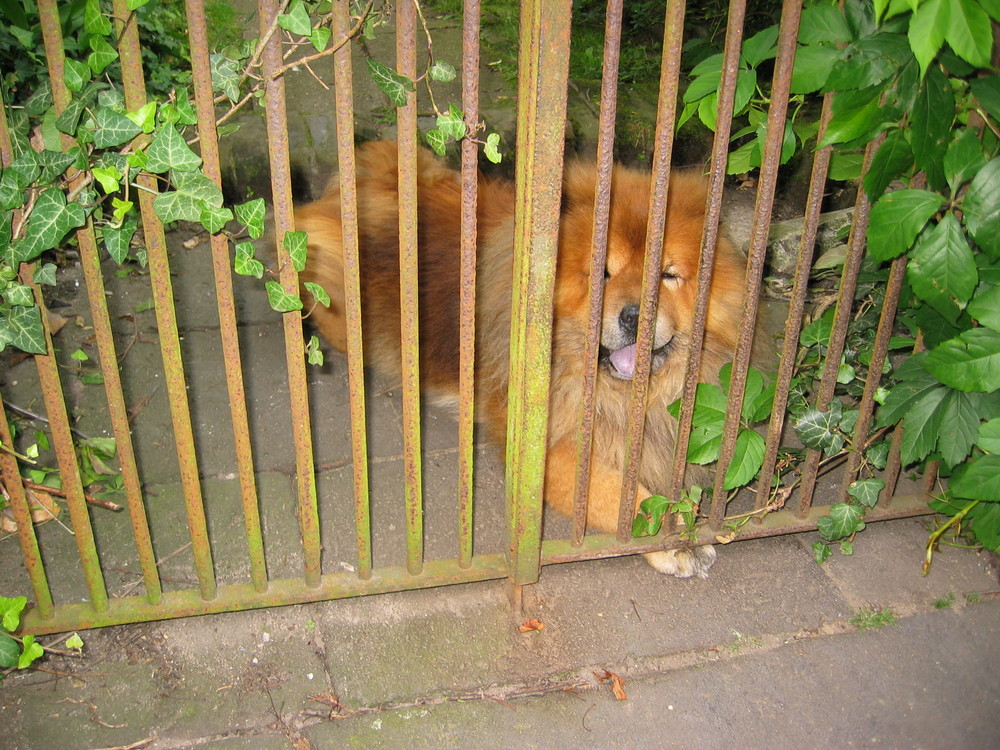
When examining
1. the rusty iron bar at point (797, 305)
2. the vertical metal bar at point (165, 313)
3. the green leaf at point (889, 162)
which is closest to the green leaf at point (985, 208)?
the green leaf at point (889, 162)

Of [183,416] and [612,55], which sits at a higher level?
[612,55]

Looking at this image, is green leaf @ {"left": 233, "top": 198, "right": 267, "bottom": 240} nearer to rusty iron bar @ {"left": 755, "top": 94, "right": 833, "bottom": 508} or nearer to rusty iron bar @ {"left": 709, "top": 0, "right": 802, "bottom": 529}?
rusty iron bar @ {"left": 709, "top": 0, "right": 802, "bottom": 529}

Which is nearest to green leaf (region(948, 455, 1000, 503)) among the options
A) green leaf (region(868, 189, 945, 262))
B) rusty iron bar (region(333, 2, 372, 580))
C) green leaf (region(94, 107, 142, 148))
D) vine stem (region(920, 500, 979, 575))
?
vine stem (region(920, 500, 979, 575))

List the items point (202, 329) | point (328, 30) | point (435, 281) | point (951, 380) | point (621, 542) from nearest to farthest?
point (328, 30)
point (951, 380)
point (621, 542)
point (435, 281)
point (202, 329)

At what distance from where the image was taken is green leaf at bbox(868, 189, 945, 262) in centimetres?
174

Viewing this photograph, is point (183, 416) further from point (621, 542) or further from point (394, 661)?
point (621, 542)

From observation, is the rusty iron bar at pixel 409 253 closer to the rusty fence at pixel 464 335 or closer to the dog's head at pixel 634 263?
the rusty fence at pixel 464 335

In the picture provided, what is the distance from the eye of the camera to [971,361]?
6.02 feet

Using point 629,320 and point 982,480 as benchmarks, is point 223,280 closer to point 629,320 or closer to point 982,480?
point 629,320

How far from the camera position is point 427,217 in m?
2.99

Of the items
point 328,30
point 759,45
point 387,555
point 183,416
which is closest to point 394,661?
point 387,555

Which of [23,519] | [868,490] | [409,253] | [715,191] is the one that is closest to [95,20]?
[409,253]

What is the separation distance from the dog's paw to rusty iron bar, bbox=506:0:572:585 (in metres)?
0.40

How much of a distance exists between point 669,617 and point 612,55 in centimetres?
139
